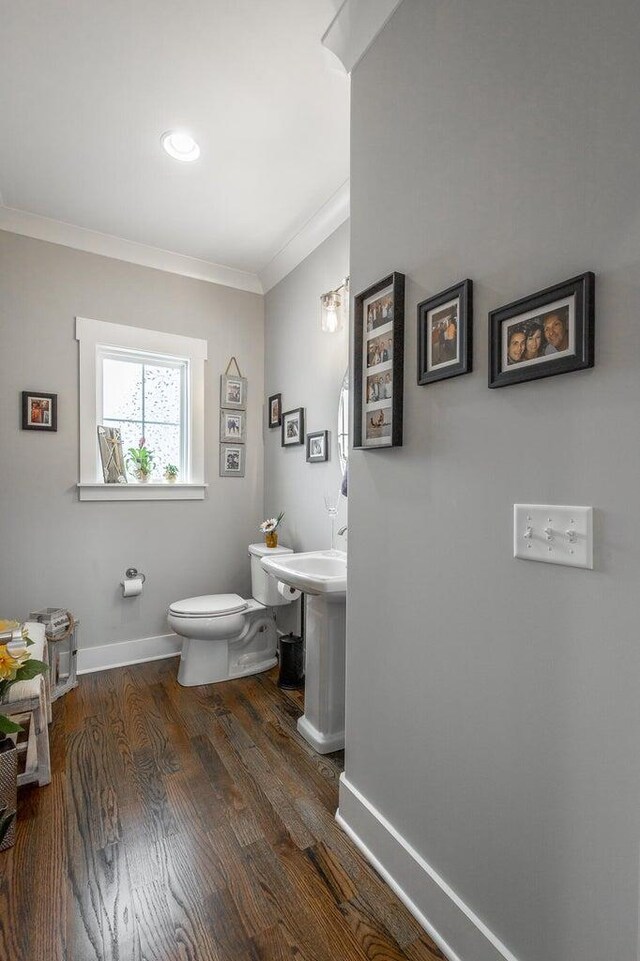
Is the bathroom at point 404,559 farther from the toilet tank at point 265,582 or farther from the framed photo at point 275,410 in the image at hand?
the framed photo at point 275,410

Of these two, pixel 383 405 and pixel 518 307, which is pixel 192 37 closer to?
pixel 383 405

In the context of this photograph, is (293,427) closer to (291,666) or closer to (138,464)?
(138,464)

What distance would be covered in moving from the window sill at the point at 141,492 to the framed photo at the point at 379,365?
1.87 metres

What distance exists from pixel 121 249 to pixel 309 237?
1182 millimetres

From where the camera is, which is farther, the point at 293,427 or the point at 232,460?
the point at 232,460

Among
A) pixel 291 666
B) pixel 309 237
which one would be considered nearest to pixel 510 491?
pixel 291 666

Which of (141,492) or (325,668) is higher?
(141,492)

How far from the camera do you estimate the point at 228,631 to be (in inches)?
101

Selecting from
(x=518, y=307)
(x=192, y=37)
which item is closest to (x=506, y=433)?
(x=518, y=307)

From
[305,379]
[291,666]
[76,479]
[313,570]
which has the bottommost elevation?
[291,666]

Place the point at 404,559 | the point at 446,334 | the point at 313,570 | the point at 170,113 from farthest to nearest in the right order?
1. the point at 313,570
2. the point at 170,113
3. the point at 404,559
4. the point at 446,334

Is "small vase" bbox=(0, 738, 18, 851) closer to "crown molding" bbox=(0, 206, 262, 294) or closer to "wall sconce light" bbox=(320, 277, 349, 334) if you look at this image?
"wall sconce light" bbox=(320, 277, 349, 334)

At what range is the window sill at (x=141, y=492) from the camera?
2.73 m

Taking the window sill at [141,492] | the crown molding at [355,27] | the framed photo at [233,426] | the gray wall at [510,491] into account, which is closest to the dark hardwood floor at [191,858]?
the gray wall at [510,491]
